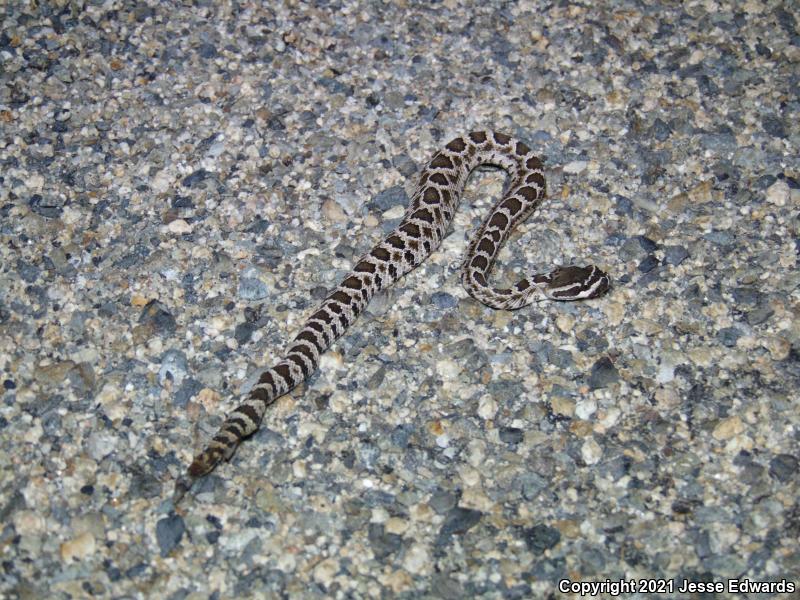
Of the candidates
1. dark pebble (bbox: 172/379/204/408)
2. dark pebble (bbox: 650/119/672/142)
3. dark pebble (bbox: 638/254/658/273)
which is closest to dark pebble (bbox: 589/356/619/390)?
dark pebble (bbox: 638/254/658/273)

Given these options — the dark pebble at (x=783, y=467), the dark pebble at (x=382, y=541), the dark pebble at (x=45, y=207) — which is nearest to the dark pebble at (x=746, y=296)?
the dark pebble at (x=783, y=467)

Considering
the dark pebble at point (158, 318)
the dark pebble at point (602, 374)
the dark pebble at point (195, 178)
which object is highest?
the dark pebble at point (195, 178)

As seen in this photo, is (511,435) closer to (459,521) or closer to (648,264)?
(459,521)

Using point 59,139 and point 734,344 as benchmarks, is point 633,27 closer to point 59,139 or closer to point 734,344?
point 734,344

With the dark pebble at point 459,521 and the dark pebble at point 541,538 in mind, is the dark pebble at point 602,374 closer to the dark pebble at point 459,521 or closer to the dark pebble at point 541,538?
the dark pebble at point 541,538

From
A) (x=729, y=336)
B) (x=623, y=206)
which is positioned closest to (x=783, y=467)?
(x=729, y=336)

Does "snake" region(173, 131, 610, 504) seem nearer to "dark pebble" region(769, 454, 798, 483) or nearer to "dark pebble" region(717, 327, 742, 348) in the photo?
"dark pebble" region(717, 327, 742, 348)

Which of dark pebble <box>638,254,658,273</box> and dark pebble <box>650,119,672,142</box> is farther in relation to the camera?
dark pebble <box>650,119,672,142</box>
